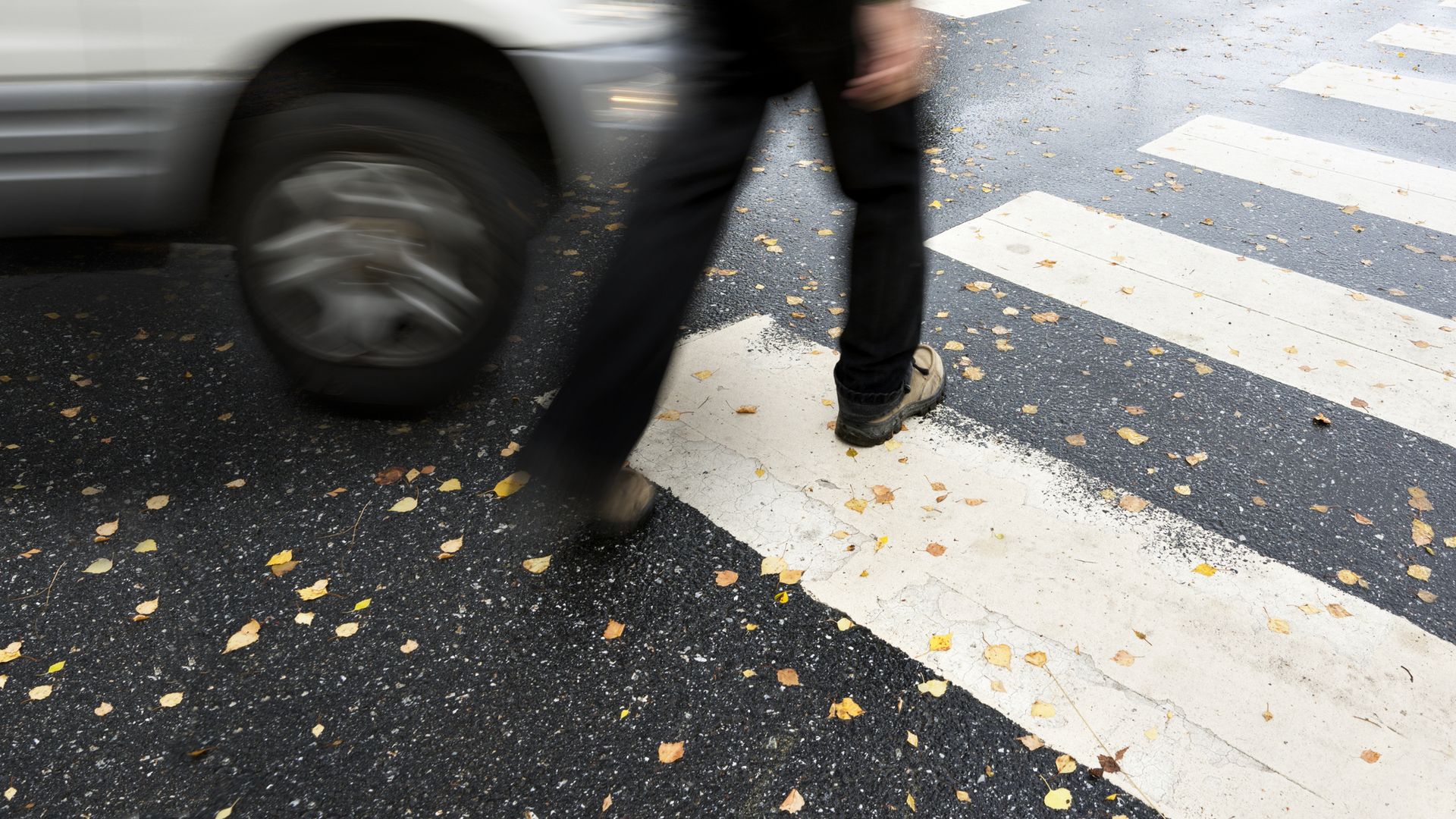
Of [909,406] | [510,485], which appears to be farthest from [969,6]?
[510,485]

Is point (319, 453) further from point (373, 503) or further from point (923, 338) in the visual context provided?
point (923, 338)

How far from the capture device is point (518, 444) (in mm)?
3324

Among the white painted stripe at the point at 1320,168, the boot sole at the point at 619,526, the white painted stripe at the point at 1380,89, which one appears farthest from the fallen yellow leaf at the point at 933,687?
the white painted stripe at the point at 1380,89

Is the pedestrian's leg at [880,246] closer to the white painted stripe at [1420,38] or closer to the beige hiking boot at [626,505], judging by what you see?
the beige hiking boot at [626,505]

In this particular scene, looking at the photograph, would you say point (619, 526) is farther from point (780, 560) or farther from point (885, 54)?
point (885, 54)

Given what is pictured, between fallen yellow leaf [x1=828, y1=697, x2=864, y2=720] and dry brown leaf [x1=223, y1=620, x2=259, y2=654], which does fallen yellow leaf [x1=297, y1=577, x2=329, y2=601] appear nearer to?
dry brown leaf [x1=223, y1=620, x2=259, y2=654]

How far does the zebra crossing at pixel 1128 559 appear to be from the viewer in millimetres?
2357

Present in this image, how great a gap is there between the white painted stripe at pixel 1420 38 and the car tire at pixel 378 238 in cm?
821

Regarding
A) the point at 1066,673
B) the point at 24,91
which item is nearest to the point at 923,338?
the point at 1066,673

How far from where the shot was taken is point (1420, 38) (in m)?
8.45

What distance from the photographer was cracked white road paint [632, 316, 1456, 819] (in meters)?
2.32

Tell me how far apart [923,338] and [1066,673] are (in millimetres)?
1692

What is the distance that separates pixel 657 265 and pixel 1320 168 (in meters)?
4.91

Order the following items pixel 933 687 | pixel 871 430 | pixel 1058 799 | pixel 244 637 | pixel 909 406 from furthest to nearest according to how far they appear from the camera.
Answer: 1. pixel 909 406
2. pixel 871 430
3. pixel 244 637
4. pixel 933 687
5. pixel 1058 799
